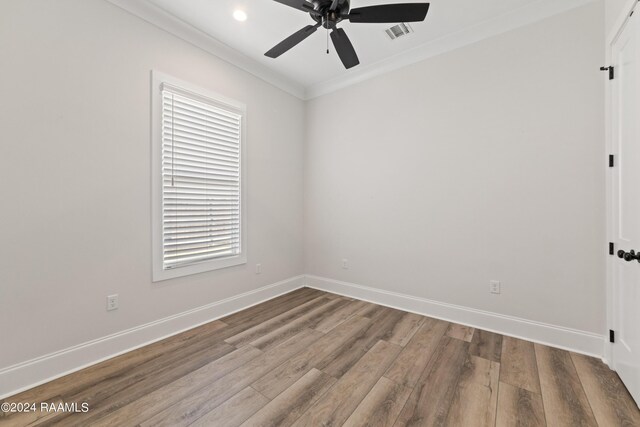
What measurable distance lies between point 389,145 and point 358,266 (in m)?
1.63

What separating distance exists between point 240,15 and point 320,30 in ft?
2.56

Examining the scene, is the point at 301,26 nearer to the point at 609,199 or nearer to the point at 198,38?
the point at 198,38

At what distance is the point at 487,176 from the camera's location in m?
2.69

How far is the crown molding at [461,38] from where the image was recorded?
2.37 meters

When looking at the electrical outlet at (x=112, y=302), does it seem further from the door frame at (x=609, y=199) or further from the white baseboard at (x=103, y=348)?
the door frame at (x=609, y=199)

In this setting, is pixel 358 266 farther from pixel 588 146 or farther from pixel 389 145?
pixel 588 146

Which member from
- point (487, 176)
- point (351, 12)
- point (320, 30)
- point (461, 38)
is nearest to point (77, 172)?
point (351, 12)

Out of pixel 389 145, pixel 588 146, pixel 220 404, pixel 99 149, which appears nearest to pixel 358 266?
pixel 389 145

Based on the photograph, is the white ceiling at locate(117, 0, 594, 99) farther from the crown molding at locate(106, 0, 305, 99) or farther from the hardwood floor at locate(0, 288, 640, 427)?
the hardwood floor at locate(0, 288, 640, 427)

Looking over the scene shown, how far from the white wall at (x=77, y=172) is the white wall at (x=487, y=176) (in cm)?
211

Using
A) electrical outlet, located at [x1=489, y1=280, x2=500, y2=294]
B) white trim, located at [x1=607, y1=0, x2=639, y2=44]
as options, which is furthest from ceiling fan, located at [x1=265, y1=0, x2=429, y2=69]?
electrical outlet, located at [x1=489, y1=280, x2=500, y2=294]

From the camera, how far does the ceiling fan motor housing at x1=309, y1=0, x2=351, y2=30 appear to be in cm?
180

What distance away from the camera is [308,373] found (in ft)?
6.56

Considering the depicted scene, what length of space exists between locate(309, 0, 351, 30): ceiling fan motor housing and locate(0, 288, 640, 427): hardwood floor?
2555mm
